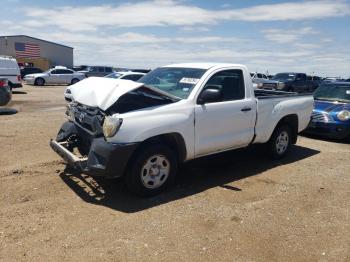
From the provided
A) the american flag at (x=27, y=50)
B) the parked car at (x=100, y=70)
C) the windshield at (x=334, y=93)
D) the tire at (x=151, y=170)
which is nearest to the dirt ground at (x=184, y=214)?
the tire at (x=151, y=170)

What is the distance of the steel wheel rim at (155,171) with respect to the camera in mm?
4945

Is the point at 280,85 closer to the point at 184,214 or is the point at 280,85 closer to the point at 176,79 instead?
the point at 176,79

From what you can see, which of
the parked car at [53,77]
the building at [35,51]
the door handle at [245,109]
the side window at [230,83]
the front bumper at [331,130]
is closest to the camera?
the side window at [230,83]

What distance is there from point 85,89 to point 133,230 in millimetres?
2232

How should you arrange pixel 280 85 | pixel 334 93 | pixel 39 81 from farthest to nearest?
pixel 39 81 < pixel 280 85 < pixel 334 93

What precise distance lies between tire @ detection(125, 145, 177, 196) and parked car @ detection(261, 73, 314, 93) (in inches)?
809

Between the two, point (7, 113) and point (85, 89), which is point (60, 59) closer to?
point (7, 113)

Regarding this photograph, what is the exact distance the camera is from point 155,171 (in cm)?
507

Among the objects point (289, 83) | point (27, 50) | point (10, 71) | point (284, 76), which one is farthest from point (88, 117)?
point (27, 50)

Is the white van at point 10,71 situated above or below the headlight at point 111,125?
above

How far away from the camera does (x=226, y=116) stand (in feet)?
18.9

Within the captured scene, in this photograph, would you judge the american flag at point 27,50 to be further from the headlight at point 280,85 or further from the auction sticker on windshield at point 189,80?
the auction sticker on windshield at point 189,80

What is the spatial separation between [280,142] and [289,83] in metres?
19.3

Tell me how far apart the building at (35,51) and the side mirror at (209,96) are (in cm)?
4930
